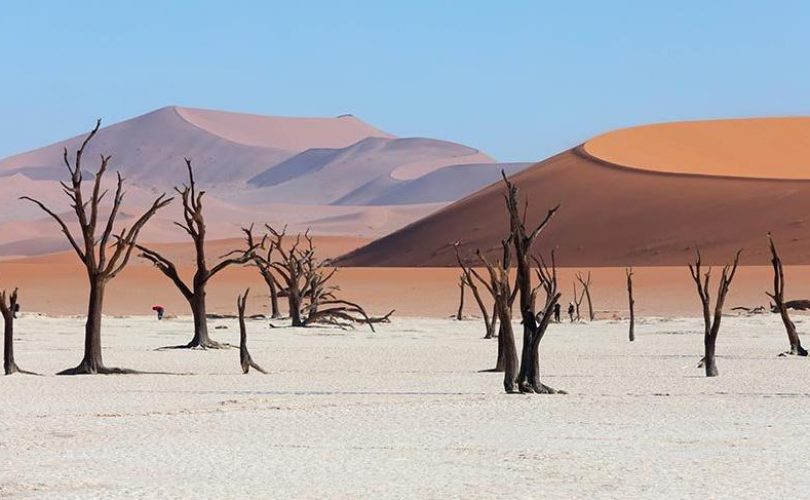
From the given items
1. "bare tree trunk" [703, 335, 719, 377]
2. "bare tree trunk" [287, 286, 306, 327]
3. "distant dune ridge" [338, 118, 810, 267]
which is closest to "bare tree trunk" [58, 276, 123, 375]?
"bare tree trunk" [703, 335, 719, 377]

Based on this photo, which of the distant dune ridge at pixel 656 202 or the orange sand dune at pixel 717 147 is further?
the orange sand dune at pixel 717 147

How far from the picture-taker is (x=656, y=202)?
8194cm

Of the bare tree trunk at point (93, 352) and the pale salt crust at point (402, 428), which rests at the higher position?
the bare tree trunk at point (93, 352)

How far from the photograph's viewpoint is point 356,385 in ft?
66.6

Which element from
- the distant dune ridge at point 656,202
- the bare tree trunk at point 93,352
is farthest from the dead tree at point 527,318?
the distant dune ridge at point 656,202

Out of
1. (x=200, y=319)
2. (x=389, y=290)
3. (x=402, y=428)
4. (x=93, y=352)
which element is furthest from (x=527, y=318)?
(x=389, y=290)

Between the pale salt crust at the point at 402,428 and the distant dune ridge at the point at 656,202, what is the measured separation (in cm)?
4380

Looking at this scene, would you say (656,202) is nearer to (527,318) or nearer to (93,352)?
(93,352)

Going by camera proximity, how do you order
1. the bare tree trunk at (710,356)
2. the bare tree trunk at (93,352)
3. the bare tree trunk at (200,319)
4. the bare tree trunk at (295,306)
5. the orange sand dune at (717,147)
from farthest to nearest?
the orange sand dune at (717,147)
the bare tree trunk at (295,306)
the bare tree trunk at (200,319)
the bare tree trunk at (93,352)
the bare tree trunk at (710,356)

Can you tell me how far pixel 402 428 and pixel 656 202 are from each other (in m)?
68.5

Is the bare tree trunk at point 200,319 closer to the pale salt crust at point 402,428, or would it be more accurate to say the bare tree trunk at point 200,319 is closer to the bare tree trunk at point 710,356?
the pale salt crust at point 402,428

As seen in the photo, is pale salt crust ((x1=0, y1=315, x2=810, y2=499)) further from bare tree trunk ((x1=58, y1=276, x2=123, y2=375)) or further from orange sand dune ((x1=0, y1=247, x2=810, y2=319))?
orange sand dune ((x1=0, y1=247, x2=810, y2=319))

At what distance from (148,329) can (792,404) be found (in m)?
20.9

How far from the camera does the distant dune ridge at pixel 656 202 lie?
237ft
